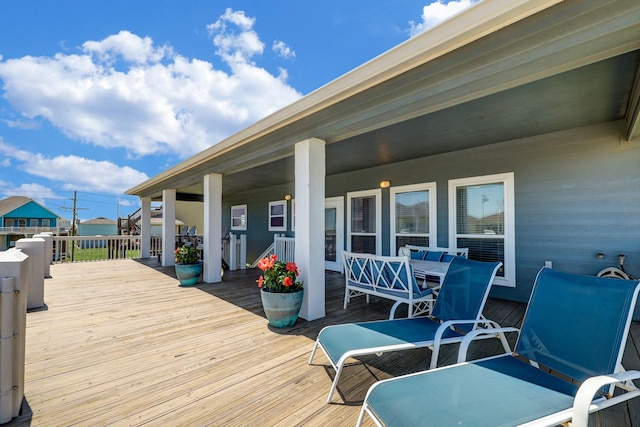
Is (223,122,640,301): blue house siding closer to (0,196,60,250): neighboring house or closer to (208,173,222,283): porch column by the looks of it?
(208,173,222,283): porch column

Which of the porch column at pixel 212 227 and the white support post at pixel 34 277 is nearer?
the white support post at pixel 34 277

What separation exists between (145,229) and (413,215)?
A: 9.93 m

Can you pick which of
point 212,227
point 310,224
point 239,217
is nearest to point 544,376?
point 310,224

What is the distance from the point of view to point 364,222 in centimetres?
683

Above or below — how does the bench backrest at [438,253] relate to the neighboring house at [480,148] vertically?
below

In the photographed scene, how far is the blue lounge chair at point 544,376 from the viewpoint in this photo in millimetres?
1282

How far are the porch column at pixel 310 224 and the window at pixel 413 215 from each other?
2.85m

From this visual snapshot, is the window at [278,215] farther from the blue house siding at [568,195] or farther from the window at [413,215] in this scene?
the blue house siding at [568,195]

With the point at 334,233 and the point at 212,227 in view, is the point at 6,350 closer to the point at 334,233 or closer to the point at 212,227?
the point at 212,227

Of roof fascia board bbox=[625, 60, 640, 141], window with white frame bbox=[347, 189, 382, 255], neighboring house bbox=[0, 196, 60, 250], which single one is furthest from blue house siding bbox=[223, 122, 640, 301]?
neighboring house bbox=[0, 196, 60, 250]

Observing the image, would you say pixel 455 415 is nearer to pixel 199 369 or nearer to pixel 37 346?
pixel 199 369

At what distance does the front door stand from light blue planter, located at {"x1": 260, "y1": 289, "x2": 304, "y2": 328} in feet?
12.5

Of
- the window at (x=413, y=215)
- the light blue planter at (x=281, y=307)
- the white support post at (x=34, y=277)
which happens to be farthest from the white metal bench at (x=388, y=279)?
the white support post at (x=34, y=277)

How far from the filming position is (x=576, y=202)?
13.4 ft
